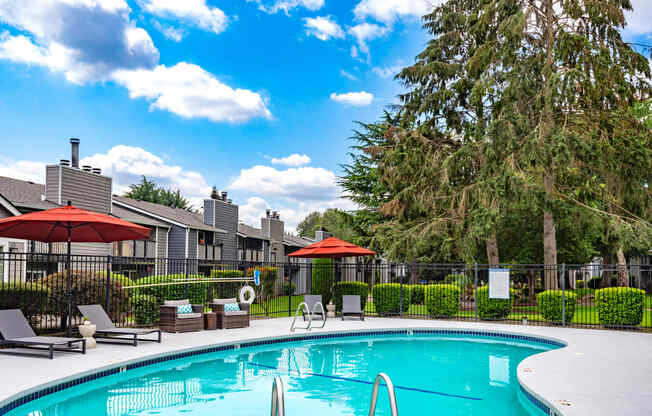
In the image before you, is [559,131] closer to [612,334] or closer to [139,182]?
[612,334]

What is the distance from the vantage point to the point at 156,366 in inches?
356

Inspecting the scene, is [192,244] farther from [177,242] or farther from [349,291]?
[349,291]

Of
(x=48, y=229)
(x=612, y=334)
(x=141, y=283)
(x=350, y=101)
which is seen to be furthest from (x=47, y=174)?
(x=612, y=334)

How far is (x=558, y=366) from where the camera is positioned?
27.3 feet

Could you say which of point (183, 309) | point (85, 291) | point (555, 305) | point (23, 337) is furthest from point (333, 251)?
point (23, 337)

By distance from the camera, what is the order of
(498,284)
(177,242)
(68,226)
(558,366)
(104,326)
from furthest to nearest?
(177,242) < (498,284) < (104,326) < (68,226) < (558,366)

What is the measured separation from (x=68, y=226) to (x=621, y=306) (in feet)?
43.9

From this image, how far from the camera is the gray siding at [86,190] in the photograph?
21031 mm

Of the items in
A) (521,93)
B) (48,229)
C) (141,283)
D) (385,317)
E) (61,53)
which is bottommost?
(385,317)

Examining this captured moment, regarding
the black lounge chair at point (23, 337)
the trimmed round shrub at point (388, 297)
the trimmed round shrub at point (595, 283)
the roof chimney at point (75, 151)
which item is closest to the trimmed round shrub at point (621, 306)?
the trimmed round shrub at point (388, 297)

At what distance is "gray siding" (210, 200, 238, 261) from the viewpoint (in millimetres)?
32344

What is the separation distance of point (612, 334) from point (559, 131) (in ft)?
24.2

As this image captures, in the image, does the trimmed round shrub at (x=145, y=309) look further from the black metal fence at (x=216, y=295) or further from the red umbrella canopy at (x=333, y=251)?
the red umbrella canopy at (x=333, y=251)

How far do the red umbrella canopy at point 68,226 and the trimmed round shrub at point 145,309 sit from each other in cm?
252
